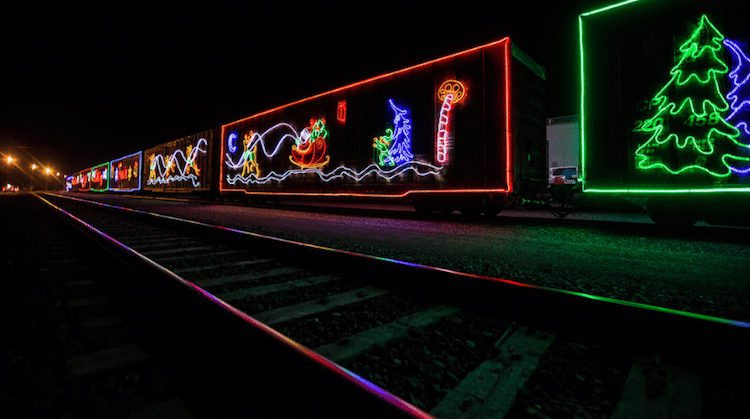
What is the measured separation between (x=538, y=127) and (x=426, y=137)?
2780 millimetres

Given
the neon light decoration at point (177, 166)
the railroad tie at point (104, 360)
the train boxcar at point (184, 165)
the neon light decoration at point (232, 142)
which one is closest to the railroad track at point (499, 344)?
the railroad tie at point (104, 360)

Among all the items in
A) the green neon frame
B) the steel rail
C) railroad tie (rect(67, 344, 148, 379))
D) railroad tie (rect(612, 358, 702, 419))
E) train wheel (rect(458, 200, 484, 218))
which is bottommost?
railroad tie (rect(612, 358, 702, 419))

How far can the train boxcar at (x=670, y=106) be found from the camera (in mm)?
4453

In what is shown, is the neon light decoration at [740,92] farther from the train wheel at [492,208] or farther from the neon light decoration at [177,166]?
the neon light decoration at [177,166]

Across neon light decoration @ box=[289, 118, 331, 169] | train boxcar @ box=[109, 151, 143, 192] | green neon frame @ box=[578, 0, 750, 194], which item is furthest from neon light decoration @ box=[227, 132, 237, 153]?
train boxcar @ box=[109, 151, 143, 192]

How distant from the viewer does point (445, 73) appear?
26.3 feet

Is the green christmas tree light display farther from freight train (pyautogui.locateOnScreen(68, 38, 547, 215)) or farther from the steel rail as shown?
the steel rail

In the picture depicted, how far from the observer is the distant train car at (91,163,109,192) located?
38325mm

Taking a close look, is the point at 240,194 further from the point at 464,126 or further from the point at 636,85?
the point at 636,85

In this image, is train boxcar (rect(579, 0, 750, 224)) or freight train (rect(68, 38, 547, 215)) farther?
freight train (rect(68, 38, 547, 215))

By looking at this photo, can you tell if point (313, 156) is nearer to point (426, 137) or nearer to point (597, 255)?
point (426, 137)

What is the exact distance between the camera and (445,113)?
8.01 meters

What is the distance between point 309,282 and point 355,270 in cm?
41

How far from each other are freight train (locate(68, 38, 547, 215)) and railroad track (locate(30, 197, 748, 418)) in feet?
18.2
